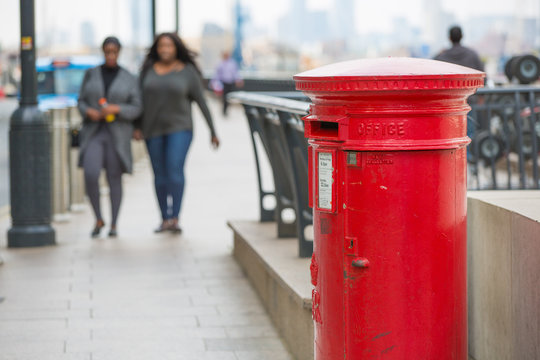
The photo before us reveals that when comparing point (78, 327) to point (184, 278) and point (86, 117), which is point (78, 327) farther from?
point (86, 117)

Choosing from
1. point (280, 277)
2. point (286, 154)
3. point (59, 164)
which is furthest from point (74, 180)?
point (280, 277)

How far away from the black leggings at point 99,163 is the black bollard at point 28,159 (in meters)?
0.38

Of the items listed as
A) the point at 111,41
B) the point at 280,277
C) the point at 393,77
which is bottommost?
the point at 280,277

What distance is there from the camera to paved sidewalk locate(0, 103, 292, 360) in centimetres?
538

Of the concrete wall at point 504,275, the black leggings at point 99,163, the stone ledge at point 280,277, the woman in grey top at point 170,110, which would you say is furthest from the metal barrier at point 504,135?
the black leggings at point 99,163

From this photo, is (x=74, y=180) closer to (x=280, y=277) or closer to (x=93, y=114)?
(x=93, y=114)

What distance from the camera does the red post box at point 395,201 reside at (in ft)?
11.0

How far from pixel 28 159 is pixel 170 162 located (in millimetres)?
1212

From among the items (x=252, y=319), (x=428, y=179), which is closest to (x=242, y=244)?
(x=252, y=319)

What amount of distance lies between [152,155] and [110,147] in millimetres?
398

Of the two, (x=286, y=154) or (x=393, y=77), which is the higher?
(x=393, y=77)

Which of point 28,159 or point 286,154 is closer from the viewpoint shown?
point 286,154

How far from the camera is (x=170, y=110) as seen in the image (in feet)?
28.9

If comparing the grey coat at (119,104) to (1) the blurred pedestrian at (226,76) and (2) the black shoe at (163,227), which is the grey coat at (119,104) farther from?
(1) the blurred pedestrian at (226,76)
